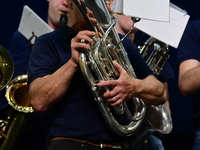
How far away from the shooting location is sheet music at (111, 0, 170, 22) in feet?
5.55

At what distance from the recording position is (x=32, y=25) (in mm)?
2615

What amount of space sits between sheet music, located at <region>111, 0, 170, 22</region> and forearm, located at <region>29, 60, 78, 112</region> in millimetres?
299

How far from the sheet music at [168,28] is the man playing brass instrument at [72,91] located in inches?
12.4

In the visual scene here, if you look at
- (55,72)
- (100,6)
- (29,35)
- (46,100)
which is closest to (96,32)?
(100,6)

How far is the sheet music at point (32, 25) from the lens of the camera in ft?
8.39

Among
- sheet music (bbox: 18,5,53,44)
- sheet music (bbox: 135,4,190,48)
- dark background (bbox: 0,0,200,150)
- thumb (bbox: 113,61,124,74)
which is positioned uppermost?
thumb (bbox: 113,61,124,74)

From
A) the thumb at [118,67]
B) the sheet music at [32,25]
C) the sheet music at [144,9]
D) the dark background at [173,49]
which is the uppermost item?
the sheet music at [144,9]

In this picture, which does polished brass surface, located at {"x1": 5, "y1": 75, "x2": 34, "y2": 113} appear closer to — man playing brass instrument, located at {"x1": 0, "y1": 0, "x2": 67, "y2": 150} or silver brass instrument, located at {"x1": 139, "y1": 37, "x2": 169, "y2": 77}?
man playing brass instrument, located at {"x1": 0, "y1": 0, "x2": 67, "y2": 150}

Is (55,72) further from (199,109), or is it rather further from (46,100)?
(199,109)

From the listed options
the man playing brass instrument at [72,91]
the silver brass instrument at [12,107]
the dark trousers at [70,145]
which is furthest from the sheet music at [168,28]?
the silver brass instrument at [12,107]

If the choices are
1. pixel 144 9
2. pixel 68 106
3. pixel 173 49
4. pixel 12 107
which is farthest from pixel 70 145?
pixel 173 49

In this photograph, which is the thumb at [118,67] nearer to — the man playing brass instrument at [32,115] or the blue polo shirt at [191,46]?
the blue polo shirt at [191,46]

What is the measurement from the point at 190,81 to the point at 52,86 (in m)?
0.83

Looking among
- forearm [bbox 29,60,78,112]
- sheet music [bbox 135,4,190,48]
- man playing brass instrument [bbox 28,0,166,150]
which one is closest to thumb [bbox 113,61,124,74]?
man playing brass instrument [bbox 28,0,166,150]
